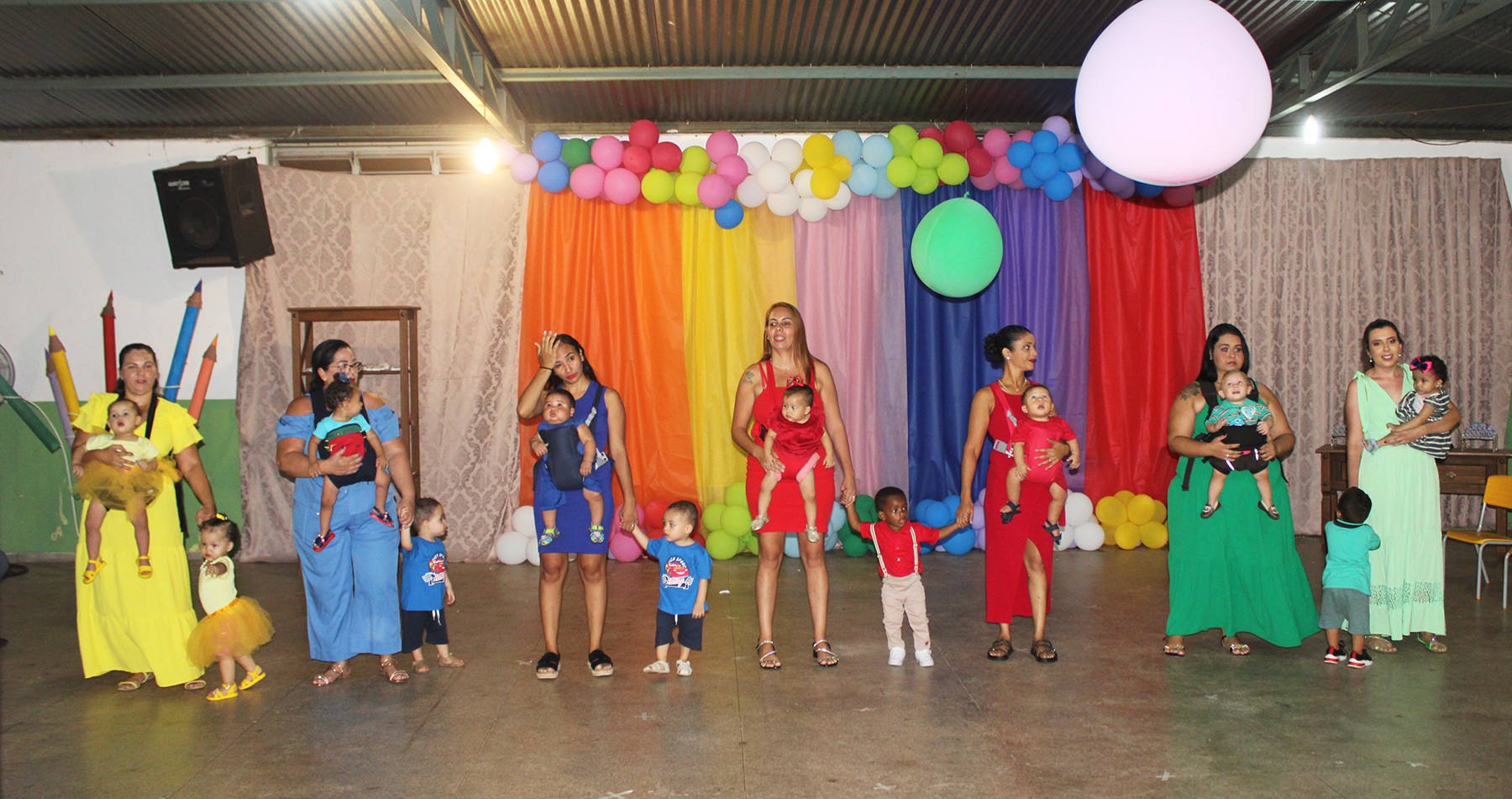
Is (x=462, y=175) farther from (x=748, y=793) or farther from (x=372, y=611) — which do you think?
(x=748, y=793)

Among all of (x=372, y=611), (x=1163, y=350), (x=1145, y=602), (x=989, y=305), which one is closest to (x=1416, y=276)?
(x=1163, y=350)

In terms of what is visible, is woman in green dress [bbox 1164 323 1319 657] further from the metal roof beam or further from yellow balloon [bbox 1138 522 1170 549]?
yellow balloon [bbox 1138 522 1170 549]

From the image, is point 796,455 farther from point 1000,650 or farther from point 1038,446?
point 1000,650

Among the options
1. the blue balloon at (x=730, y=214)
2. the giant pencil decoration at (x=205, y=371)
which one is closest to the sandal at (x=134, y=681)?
the giant pencil decoration at (x=205, y=371)

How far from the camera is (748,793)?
10.5 feet

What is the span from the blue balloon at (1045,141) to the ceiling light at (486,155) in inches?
152

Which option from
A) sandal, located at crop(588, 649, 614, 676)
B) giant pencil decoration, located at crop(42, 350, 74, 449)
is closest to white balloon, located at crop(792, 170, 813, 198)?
sandal, located at crop(588, 649, 614, 676)

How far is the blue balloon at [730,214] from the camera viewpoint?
23.9ft

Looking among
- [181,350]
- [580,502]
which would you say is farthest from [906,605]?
[181,350]

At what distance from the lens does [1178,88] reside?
3688 mm

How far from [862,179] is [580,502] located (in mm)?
3823

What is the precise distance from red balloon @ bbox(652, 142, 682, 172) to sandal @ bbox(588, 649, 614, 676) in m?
3.78

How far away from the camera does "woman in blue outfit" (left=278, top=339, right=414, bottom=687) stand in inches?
167

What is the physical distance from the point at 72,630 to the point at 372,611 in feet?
7.66
